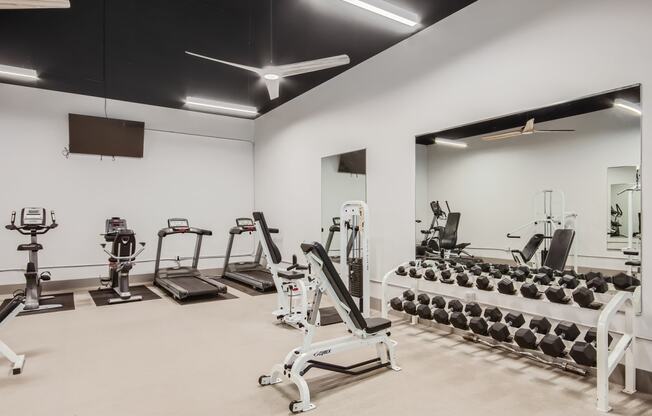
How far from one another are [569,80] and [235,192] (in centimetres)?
674

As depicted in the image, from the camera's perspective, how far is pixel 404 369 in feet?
10.1

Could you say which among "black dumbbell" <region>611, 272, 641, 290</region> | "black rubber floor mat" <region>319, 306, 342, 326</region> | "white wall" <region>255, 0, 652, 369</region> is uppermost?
"white wall" <region>255, 0, 652, 369</region>

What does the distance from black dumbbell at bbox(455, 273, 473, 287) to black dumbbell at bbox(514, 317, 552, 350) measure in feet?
2.38

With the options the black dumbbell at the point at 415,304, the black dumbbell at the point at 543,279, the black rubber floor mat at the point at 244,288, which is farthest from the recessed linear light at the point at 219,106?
the black dumbbell at the point at 543,279

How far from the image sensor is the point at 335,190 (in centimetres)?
596

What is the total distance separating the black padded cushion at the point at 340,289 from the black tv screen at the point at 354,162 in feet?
9.11

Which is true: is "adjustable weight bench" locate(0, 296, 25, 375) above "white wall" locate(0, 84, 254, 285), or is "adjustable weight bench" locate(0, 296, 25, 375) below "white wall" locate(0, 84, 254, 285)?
below

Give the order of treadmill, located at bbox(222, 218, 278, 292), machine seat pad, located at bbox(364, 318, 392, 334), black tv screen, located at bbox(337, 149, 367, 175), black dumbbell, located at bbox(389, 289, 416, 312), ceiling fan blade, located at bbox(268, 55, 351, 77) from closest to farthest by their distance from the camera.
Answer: machine seat pad, located at bbox(364, 318, 392, 334) → ceiling fan blade, located at bbox(268, 55, 351, 77) → black dumbbell, located at bbox(389, 289, 416, 312) → black tv screen, located at bbox(337, 149, 367, 175) → treadmill, located at bbox(222, 218, 278, 292)

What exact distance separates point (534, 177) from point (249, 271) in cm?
549

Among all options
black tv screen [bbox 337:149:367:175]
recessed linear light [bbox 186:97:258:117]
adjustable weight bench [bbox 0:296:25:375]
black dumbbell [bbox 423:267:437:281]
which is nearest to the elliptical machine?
adjustable weight bench [bbox 0:296:25:375]

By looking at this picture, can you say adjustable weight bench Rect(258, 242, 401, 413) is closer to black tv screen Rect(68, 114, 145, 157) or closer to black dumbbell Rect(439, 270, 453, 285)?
black dumbbell Rect(439, 270, 453, 285)

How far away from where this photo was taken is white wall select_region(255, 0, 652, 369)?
2.83 metres

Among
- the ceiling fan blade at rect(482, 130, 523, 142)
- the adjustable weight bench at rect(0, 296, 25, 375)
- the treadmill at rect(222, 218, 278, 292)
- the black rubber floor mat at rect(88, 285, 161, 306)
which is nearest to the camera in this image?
the adjustable weight bench at rect(0, 296, 25, 375)

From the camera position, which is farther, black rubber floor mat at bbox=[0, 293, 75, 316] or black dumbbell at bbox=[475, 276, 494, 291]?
black rubber floor mat at bbox=[0, 293, 75, 316]
